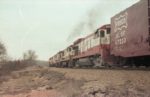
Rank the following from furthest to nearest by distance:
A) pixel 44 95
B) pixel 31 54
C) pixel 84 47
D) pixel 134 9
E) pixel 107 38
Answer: pixel 31 54, pixel 84 47, pixel 107 38, pixel 134 9, pixel 44 95

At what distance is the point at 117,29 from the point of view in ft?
61.1

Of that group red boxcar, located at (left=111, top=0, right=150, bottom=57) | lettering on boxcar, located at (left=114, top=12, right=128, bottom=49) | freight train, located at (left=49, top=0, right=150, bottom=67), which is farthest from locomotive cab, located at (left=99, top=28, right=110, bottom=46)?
lettering on boxcar, located at (left=114, top=12, right=128, bottom=49)

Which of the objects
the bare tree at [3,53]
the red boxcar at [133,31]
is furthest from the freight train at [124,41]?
the bare tree at [3,53]

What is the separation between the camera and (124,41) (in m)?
17.3

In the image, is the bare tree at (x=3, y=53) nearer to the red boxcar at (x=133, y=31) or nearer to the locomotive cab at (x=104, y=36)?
the locomotive cab at (x=104, y=36)

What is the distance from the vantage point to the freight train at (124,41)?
47.6 feet

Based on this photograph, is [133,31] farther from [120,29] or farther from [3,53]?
[3,53]

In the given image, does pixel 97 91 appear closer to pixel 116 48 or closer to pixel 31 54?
pixel 116 48

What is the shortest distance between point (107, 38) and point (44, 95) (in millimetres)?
11520

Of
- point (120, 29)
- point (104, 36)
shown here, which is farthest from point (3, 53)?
point (120, 29)

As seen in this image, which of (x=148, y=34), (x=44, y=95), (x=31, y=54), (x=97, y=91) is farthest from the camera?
(x=31, y=54)

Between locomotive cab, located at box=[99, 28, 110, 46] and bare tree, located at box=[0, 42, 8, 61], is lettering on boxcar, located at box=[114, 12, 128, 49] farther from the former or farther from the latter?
bare tree, located at box=[0, 42, 8, 61]

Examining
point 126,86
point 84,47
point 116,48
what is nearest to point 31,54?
point 84,47

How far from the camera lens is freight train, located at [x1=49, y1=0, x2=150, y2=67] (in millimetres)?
14500
